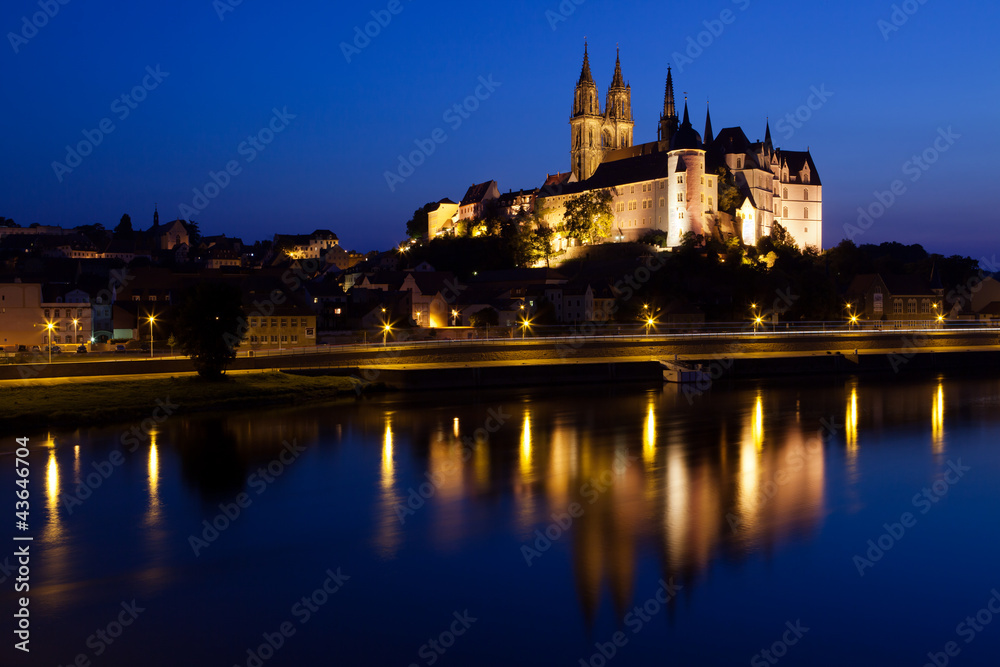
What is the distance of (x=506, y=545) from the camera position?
17516mm

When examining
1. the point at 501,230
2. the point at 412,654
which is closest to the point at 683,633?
the point at 412,654

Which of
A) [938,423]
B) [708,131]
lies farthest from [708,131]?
[938,423]

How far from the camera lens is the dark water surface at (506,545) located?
12.9 meters

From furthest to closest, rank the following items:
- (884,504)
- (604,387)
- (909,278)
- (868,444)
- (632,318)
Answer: (909,278) < (632,318) < (604,387) < (868,444) < (884,504)

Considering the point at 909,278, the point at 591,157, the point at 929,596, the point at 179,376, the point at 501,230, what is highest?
the point at 591,157

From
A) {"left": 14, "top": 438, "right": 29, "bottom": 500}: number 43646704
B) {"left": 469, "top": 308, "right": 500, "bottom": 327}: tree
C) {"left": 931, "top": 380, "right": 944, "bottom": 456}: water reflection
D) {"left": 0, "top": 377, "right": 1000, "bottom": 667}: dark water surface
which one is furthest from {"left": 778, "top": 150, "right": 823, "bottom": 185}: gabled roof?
{"left": 14, "top": 438, "right": 29, "bottom": 500}: number 43646704

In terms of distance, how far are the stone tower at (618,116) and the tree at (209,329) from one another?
94.4 m

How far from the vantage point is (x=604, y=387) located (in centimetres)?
4519

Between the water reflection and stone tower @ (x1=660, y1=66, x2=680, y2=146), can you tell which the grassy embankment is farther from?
stone tower @ (x1=660, y1=66, x2=680, y2=146)

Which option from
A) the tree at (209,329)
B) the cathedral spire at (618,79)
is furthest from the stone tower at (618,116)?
the tree at (209,329)

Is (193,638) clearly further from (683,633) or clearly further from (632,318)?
(632,318)

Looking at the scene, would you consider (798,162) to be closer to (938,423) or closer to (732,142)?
(732,142)

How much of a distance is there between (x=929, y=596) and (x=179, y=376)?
30414mm

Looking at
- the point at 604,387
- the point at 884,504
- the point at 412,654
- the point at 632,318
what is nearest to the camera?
the point at 412,654
